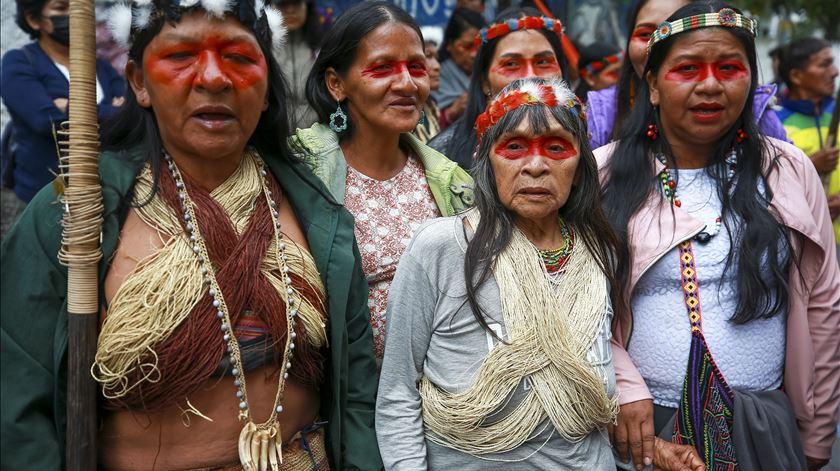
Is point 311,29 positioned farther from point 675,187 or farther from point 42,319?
point 42,319

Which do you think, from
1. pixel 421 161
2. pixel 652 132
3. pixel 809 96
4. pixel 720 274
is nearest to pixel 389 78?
pixel 421 161

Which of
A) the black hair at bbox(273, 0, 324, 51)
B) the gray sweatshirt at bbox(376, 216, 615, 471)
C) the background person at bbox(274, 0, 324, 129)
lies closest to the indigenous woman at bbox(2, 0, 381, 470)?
the gray sweatshirt at bbox(376, 216, 615, 471)

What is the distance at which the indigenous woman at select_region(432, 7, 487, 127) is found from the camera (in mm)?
5730

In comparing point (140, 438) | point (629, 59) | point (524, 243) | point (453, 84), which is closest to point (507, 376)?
point (524, 243)

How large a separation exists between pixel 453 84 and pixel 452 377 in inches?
151

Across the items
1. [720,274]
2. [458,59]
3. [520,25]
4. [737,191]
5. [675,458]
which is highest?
[520,25]

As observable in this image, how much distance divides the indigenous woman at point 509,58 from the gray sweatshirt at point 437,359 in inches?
52.6

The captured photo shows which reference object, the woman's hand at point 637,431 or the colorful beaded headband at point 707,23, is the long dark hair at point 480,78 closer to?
the colorful beaded headband at point 707,23

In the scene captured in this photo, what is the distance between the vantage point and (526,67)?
11.9ft

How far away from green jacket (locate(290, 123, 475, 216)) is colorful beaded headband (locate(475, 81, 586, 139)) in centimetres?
44

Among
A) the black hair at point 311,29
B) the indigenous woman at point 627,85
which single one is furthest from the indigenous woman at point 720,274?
the black hair at point 311,29

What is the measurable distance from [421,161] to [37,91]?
98.2 inches

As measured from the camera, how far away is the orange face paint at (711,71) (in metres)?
2.64

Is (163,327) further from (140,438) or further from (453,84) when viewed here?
(453,84)
